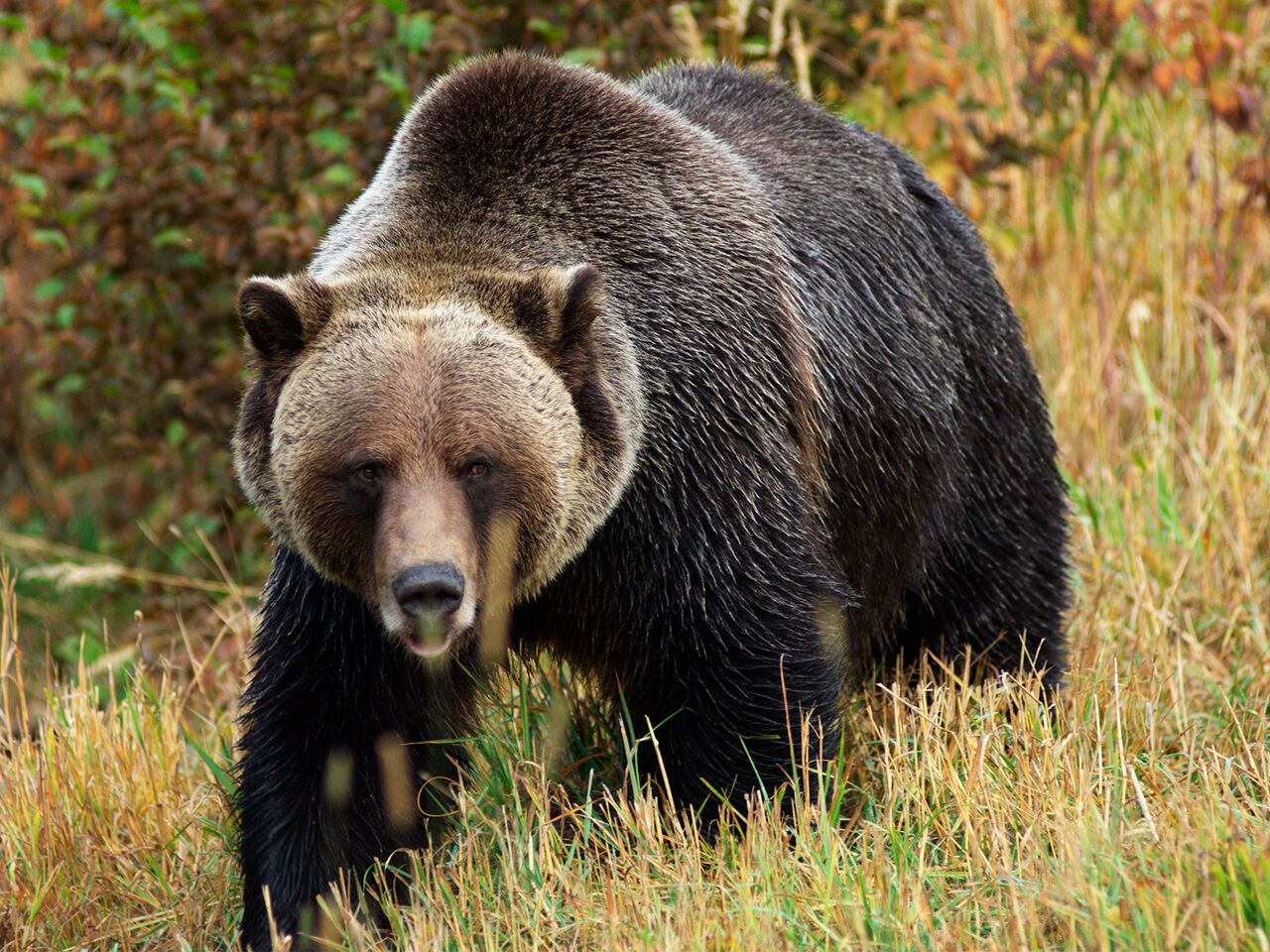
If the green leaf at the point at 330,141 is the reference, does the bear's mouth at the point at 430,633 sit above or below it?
below

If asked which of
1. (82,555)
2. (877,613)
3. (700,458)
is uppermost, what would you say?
(700,458)

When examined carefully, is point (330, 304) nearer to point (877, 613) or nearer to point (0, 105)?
point (877, 613)

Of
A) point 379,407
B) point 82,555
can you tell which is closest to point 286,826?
point 379,407

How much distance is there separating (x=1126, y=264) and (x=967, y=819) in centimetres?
459

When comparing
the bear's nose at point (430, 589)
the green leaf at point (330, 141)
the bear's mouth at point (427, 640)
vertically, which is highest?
the green leaf at point (330, 141)

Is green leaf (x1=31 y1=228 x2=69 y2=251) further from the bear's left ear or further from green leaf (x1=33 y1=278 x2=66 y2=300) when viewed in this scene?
the bear's left ear

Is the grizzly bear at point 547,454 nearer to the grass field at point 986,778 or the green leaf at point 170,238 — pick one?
the grass field at point 986,778

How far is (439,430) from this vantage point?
3.89m

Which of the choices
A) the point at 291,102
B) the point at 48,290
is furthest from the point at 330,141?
the point at 48,290

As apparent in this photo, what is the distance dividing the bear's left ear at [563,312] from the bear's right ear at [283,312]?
1.62 feet

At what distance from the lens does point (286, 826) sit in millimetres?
4324

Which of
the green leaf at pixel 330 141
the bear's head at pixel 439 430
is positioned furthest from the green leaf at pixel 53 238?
the bear's head at pixel 439 430

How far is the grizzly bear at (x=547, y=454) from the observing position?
3969mm

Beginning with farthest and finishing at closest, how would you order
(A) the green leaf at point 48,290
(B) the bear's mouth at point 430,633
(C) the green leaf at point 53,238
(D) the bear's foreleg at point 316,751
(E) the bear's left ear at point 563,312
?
(A) the green leaf at point 48,290 < (C) the green leaf at point 53,238 < (D) the bear's foreleg at point 316,751 < (E) the bear's left ear at point 563,312 < (B) the bear's mouth at point 430,633
